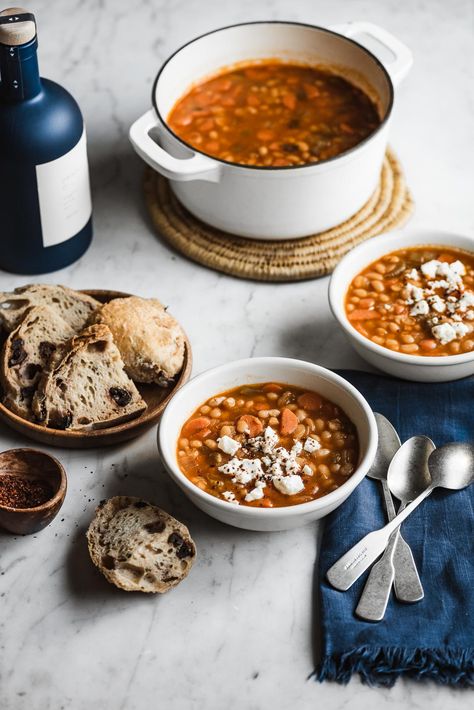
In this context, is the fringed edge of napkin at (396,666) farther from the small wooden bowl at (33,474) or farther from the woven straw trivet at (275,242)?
the woven straw trivet at (275,242)

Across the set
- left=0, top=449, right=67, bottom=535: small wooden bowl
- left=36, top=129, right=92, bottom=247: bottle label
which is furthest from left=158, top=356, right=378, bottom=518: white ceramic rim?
left=36, top=129, right=92, bottom=247: bottle label

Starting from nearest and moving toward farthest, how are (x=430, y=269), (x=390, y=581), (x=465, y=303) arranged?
(x=390, y=581)
(x=465, y=303)
(x=430, y=269)

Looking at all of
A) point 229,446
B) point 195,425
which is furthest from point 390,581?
point 195,425

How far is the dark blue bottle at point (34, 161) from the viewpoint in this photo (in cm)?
292

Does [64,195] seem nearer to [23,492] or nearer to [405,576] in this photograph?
[23,492]

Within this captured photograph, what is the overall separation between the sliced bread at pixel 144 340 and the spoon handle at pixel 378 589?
32.0 inches

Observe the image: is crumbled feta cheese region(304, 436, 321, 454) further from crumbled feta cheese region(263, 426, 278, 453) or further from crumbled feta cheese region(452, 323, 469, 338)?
crumbled feta cheese region(452, 323, 469, 338)

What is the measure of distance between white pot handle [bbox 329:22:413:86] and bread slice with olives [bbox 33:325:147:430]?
1.40 meters

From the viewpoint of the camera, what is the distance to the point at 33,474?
8.89ft

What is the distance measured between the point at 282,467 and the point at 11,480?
696mm

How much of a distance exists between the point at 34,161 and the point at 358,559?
4.88 ft

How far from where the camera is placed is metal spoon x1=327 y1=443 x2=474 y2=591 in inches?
101

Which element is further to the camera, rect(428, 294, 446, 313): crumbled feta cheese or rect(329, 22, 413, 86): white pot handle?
rect(329, 22, 413, 86): white pot handle

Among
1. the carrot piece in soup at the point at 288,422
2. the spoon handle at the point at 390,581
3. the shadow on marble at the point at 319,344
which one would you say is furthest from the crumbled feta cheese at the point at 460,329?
the spoon handle at the point at 390,581
